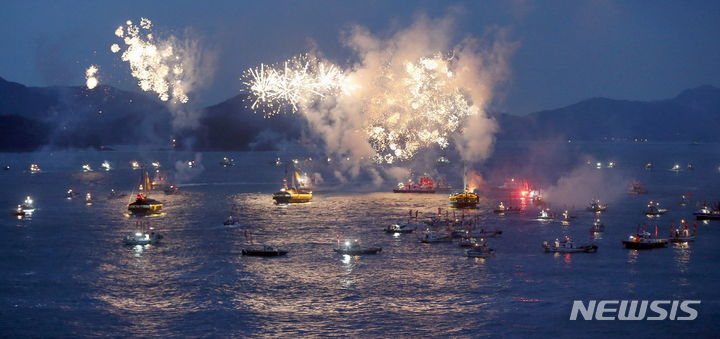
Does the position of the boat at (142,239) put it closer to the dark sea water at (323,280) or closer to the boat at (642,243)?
the dark sea water at (323,280)

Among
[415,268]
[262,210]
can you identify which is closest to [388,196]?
[262,210]

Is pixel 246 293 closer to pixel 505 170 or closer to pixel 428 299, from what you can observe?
pixel 428 299

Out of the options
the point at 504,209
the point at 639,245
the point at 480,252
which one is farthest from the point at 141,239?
the point at 504,209

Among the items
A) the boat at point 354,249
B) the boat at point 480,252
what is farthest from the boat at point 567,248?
the boat at point 354,249

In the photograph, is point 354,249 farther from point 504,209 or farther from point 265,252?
point 504,209

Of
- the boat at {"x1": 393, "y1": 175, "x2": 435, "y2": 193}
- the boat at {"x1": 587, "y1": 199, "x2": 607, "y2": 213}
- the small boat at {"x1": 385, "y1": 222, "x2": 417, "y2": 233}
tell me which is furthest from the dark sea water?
the boat at {"x1": 393, "y1": 175, "x2": 435, "y2": 193}

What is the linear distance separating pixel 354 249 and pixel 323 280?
33.2 feet

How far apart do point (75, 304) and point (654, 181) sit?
14018cm

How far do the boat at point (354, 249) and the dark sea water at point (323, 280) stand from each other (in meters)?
0.82

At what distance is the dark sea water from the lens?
4241 centimetres

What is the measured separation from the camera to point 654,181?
161875 millimetres

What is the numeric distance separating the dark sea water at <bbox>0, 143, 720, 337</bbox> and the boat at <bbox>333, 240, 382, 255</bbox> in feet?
2.70

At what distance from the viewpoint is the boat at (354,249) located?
61.9 metres

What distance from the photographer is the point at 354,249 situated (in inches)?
2442
